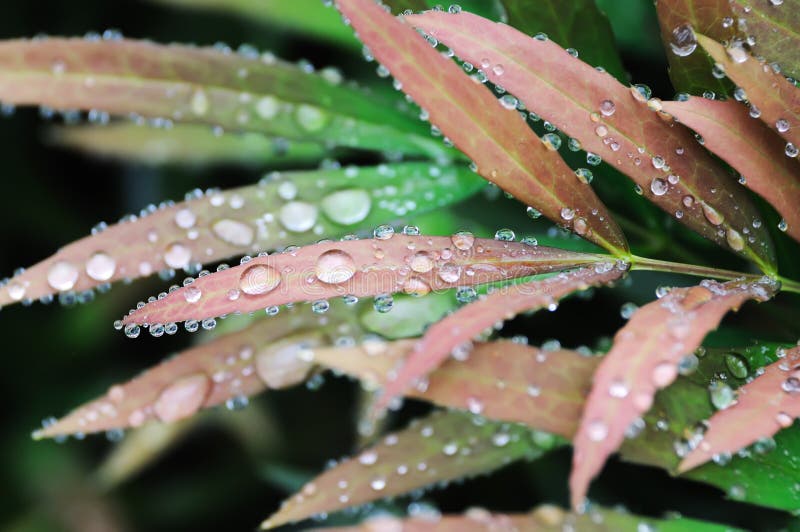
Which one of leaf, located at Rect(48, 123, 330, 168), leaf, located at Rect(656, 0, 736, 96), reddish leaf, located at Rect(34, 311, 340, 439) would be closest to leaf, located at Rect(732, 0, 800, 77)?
leaf, located at Rect(656, 0, 736, 96)

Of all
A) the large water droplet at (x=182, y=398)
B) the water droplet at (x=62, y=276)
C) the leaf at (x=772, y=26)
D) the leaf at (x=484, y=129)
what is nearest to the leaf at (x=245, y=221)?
the water droplet at (x=62, y=276)

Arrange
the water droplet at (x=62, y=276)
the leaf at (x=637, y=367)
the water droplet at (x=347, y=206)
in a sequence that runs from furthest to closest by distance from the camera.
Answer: the water droplet at (x=347, y=206), the water droplet at (x=62, y=276), the leaf at (x=637, y=367)

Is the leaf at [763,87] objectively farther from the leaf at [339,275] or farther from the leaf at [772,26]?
the leaf at [339,275]

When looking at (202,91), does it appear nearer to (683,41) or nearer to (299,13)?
(299,13)

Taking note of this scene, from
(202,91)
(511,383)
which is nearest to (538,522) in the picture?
(511,383)

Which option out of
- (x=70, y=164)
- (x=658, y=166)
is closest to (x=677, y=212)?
(x=658, y=166)

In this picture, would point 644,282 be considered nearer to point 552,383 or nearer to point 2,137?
point 552,383
